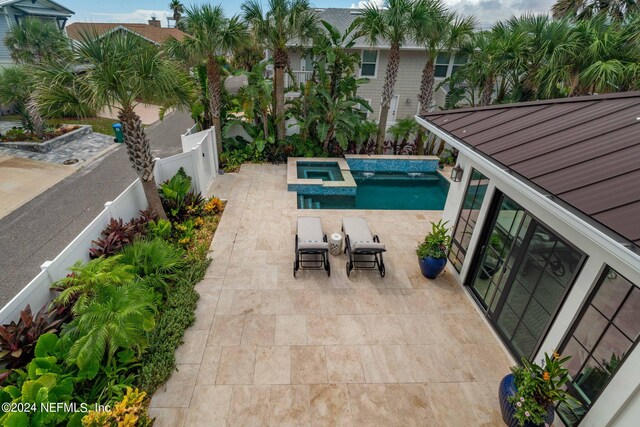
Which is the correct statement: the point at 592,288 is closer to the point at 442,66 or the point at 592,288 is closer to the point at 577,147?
the point at 577,147

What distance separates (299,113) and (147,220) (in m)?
9.11

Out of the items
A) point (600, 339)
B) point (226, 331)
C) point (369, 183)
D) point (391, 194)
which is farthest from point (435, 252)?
point (369, 183)

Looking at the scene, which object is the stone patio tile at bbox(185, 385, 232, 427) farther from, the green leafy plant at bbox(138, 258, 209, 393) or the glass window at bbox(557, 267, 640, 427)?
the glass window at bbox(557, 267, 640, 427)

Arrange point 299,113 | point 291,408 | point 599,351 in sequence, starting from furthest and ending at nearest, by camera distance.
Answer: point 299,113 < point 291,408 < point 599,351

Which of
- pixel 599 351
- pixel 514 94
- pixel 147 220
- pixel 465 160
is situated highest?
pixel 514 94

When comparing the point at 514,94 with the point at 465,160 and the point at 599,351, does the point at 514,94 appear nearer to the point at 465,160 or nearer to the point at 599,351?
the point at 465,160

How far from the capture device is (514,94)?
43.5 ft

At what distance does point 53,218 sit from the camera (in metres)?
10.5

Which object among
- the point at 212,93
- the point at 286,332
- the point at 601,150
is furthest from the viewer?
the point at 212,93

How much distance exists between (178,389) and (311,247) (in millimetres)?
3882

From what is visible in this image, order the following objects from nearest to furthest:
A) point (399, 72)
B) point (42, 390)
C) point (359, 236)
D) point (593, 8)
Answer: point (42, 390), point (359, 236), point (593, 8), point (399, 72)

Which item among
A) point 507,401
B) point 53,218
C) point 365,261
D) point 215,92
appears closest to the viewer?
point 507,401

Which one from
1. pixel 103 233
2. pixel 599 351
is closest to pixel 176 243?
pixel 103 233

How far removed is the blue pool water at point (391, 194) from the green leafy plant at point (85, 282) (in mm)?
7240
